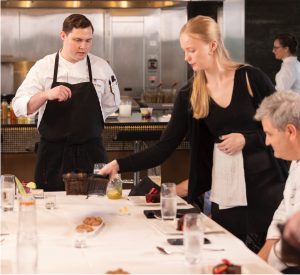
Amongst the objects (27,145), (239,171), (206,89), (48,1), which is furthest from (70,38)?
(48,1)

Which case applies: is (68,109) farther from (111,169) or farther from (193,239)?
(193,239)

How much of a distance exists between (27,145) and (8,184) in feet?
11.3

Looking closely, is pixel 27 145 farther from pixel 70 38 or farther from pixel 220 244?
pixel 220 244

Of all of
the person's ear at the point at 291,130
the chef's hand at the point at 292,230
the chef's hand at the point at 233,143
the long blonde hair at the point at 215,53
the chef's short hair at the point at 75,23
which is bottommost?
the chef's hand at the point at 233,143

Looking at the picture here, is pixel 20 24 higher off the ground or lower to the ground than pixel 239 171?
higher

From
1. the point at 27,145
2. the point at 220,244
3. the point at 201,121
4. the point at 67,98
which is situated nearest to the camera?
the point at 220,244

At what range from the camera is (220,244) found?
3154mm

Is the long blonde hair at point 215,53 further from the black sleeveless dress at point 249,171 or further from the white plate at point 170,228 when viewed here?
the white plate at point 170,228

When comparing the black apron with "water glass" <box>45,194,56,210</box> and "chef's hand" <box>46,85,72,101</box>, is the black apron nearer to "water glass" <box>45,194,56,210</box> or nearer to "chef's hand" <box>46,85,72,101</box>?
"chef's hand" <box>46,85,72,101</box>

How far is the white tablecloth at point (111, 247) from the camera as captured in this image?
281 cm

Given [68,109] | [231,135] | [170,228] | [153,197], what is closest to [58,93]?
[68,109]

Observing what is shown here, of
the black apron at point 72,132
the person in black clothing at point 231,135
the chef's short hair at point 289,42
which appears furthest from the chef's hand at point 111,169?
the chef's short hair at point 289,42

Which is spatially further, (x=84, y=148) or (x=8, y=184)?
(x=84, y=148)

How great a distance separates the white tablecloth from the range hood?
7418 mm
